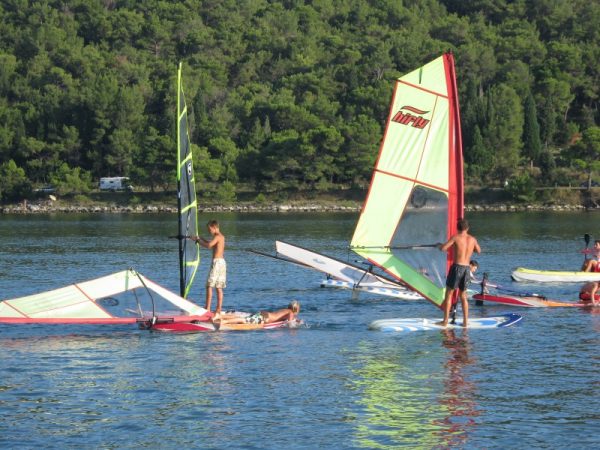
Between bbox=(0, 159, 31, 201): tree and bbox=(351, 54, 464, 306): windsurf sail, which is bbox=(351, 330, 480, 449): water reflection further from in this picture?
bbox=(0, 159, 31, 201): tree

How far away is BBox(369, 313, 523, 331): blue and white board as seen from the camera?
26250 millimetres

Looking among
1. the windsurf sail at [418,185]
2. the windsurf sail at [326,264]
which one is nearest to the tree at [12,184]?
the windsurf sail at [326,264]

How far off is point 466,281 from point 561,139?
131 metres

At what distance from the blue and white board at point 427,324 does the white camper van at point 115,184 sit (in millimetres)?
117301

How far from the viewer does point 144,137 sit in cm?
14712

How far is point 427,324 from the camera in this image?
1033 inches

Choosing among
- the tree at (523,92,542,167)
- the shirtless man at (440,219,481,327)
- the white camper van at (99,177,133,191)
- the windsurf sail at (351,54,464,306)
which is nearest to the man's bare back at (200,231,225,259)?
the windsurf sail at (351,54,464,306)

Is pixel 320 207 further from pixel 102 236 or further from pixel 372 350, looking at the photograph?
pixel 372 350

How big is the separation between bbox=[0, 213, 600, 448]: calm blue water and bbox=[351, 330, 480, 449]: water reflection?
0.13 feet

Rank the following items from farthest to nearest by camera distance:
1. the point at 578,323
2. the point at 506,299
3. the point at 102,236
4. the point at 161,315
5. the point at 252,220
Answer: the point at 252,220, the point at 102,236, the point at 506,299, the point at 578,323, the point at 161,315

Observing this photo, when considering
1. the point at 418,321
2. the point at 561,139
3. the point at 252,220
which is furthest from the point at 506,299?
the point at 561,139

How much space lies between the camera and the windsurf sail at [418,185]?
2475 cm

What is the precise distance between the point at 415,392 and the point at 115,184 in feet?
413

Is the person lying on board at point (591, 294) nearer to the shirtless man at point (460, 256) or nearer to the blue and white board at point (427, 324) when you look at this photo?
the blue and white board at point (427, 324)
